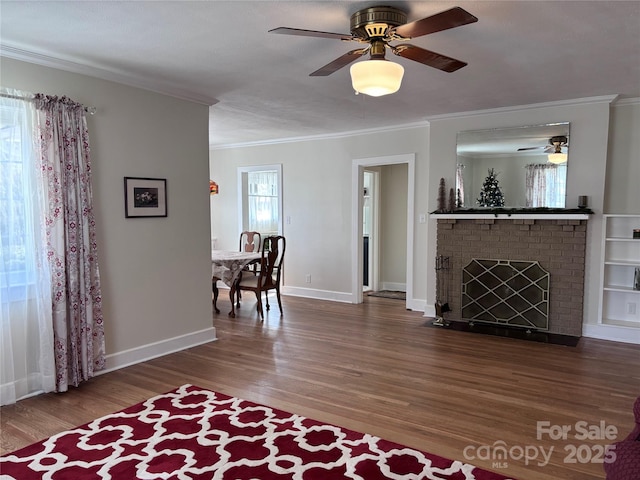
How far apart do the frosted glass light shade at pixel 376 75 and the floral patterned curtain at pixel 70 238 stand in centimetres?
224

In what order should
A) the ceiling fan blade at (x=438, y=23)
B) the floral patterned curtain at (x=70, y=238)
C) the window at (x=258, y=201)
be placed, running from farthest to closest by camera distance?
the window at (x=258, y=201) → the floral patterned curtain at (x=70, y=238) → the ceiling fan blade at (x=438, y=23)

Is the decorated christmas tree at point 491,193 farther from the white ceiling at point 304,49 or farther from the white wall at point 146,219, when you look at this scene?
the white wall at point 146,219

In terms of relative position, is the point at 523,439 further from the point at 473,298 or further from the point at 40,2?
the point at 40,2

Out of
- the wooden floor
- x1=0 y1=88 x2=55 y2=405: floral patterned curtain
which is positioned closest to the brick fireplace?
the wooden floor

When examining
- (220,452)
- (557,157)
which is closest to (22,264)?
(220,452)

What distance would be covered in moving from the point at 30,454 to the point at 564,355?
420cm

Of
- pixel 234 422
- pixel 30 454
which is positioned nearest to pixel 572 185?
pixel 234 422

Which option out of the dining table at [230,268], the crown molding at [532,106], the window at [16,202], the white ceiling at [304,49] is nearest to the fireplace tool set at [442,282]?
the crown molding at [532,106]

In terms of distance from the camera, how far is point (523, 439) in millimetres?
2574

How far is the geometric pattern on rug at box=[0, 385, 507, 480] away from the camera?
7.37ft

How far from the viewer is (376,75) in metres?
2.31

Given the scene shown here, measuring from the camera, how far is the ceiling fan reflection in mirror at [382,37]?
2.22 metres

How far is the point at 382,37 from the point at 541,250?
130 inches

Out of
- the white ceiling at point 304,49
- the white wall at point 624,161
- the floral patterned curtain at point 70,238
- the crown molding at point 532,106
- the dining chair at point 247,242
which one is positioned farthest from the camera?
the dining chair at point 247,242
